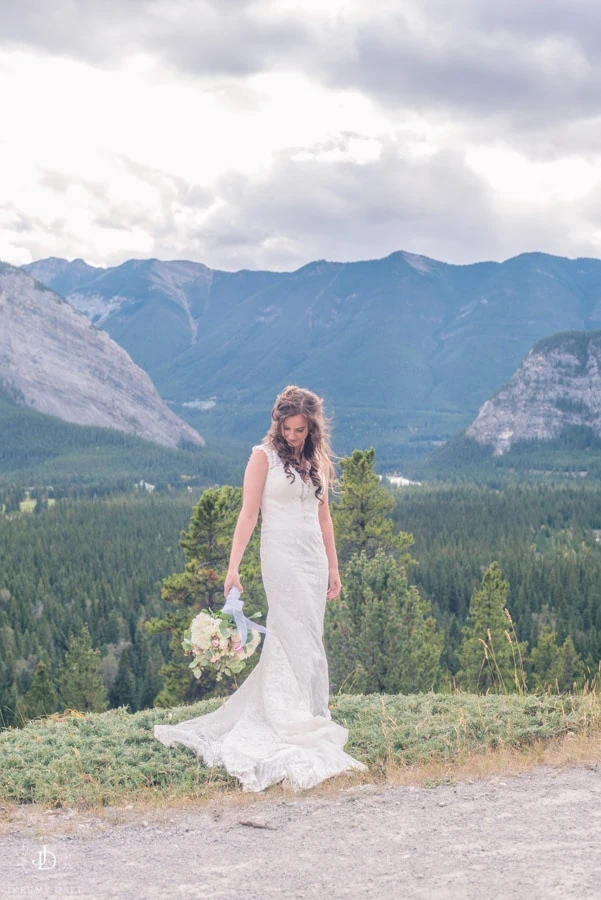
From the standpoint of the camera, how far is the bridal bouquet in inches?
553

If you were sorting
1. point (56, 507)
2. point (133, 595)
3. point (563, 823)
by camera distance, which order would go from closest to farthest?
point (563, 823) < point (133, 595) < point (56, 507)

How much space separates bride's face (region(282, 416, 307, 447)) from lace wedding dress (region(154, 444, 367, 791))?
0.33m

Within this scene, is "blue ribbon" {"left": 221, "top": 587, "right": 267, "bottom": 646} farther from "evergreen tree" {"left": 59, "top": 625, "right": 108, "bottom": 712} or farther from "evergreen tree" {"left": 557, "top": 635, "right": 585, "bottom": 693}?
"evergreen tree" {"left": 557, "top": 635, "right": 585, "bottom": 693}

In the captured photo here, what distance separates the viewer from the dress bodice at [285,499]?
47.2 ft

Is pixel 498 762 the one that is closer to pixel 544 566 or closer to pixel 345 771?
pixel 345 771

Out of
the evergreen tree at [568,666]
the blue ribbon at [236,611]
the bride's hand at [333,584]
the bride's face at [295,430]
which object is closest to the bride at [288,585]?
the bride's face at [295,430]

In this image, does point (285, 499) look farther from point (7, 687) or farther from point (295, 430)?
point (7, 687)

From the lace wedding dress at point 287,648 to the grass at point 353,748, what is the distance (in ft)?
2.20

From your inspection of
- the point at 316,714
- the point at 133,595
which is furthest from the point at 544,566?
the point at 316,714

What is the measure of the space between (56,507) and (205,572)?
455 ft

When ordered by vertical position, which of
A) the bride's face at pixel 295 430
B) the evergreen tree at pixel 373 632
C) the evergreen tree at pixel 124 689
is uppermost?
the bride's face at pixel 295 430

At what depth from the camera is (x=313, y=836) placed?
11.1 meters

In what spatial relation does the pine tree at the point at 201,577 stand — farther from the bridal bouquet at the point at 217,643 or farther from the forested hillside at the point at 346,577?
the bridal bouquet at the point at 217,643

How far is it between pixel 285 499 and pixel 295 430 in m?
1.10
